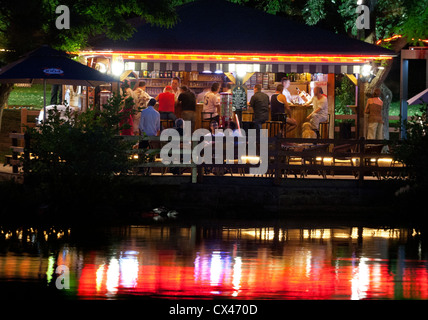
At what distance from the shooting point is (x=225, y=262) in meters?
12.9

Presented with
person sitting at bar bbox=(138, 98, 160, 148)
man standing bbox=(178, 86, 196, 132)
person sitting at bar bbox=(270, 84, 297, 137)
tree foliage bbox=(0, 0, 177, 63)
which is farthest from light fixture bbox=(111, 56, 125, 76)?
person sitting at bar bbox=(270, 84, 297, 137)

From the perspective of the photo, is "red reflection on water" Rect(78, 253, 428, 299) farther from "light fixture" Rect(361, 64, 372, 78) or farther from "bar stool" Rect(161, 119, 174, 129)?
"light fixture" Rect(361, 64, 372, 78)

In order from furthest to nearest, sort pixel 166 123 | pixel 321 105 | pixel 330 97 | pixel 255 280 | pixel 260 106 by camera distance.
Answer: pixel 330 97 < pixel 321 105 < pixel 260 106 < pixel 166 123 < pixel 255 280

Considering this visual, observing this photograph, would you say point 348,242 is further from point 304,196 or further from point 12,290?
point 12,290

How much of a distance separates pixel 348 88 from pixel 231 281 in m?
35.5

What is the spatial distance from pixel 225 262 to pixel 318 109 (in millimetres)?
13296

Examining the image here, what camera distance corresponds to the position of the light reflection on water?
35.5ft

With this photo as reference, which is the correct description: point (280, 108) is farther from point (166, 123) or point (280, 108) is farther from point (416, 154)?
point (416, 154)

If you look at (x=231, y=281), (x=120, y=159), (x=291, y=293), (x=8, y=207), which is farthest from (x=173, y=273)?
(x=120, y=159)

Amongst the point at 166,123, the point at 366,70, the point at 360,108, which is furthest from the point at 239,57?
the point at 360,108

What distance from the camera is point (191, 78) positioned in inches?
1186

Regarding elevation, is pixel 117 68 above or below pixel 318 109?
above

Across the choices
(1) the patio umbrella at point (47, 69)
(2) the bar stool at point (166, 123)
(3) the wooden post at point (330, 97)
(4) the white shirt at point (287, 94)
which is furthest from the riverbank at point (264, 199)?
(4) the white shirt at point (287, 94)

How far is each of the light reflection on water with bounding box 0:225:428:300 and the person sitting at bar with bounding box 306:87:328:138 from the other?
8628 millimetres
